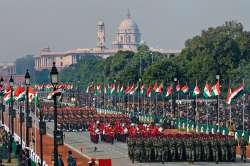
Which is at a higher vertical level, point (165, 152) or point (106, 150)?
point (165, 152)

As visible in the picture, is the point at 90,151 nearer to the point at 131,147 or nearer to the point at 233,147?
the point at 131,147

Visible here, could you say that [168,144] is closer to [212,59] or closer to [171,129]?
[171,129]

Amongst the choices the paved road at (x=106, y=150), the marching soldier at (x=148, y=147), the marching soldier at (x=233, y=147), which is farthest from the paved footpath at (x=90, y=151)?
the marching soldier at (x=148, y=147)

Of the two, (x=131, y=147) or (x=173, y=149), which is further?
(x=131, y=147)

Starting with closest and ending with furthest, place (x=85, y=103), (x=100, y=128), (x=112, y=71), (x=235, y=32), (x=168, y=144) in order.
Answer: (x=168, y=144) < (x=100, y=128) < (x=85, y=103) < (x=235, y=32) < (x=112, y=71)

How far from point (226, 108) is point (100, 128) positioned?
3203 centimetres

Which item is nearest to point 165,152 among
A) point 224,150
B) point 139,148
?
point 139,148

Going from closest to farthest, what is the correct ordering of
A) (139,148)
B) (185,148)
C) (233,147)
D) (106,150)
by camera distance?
(233,147) < (185,148) < (139,148) < (106,150)

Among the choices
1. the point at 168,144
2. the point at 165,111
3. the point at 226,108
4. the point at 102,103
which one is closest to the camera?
the point at 168,144

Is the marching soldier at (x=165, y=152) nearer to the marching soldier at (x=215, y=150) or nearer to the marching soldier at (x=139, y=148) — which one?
the marching soldier at (x=139, y=148)

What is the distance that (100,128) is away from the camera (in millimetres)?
71375

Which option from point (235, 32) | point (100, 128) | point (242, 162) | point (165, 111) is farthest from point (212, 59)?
point (242, 162)

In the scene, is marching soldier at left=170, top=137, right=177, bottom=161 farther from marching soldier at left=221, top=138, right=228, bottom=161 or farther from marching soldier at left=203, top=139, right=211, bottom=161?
marching soldier at left=221, top=138, right=228, bottom=161

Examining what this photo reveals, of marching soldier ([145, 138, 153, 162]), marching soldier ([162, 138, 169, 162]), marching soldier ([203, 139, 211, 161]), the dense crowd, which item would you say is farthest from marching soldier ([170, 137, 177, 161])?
marching soldier ([203, 139, 211, 161])
